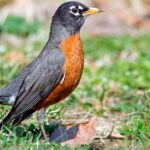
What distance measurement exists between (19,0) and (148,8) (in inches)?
112

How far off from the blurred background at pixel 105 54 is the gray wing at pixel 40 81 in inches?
19.7

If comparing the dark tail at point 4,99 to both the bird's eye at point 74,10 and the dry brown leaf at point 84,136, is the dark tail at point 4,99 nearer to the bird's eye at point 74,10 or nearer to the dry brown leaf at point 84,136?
the dry brown leaf at point 84,136

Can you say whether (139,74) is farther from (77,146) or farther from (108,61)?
(77,146)

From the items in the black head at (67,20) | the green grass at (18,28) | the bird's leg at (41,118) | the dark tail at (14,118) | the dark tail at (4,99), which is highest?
the green grass at (18,28)

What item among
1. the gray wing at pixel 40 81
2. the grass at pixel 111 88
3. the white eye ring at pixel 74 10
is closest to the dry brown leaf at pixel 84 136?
the grass at pixel 111 88

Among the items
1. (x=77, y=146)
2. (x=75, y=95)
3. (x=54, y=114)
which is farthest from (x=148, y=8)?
(x=77, y=146)

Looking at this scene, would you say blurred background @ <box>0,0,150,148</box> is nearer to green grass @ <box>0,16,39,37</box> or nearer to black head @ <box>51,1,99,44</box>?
green grass @ <box>0,16,39,37</box>

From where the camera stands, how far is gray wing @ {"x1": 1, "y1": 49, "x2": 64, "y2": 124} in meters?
7.12

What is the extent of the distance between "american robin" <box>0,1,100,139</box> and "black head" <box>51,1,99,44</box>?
5 centimetres

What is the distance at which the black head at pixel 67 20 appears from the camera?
768 centimetres

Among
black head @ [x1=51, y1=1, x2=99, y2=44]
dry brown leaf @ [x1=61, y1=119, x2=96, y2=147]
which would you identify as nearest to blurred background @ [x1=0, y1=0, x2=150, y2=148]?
dry brown leaf @ [x1=61, y1=119, x2=96, y2=147]

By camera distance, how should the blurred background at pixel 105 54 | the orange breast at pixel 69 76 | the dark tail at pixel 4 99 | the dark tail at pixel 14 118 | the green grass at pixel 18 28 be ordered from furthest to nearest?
the green grass at pixel 18 28
the blurred background at pixel 105 54
the dark tail at pixel 4 99
the orange breast at pixel 69 76
the dark tail at pixel 14 118

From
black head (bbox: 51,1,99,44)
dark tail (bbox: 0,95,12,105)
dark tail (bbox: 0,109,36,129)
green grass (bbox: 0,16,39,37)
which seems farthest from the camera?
green grass (bbox: 0,16,39,37)

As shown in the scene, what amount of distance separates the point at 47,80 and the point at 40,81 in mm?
73
